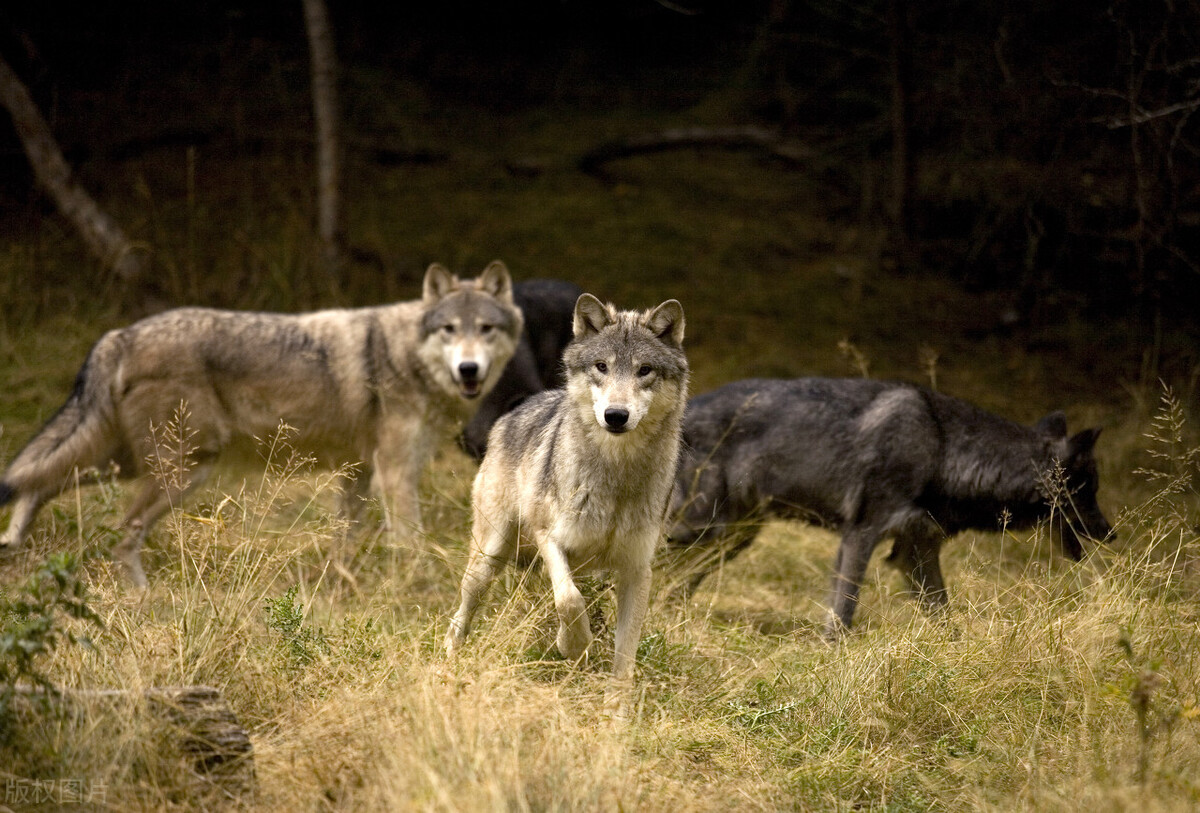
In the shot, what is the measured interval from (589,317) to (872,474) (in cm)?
250

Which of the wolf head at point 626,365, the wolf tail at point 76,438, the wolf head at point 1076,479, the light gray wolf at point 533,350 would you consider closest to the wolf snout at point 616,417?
the wolf head at point 626,365

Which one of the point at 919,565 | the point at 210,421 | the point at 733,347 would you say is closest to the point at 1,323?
the point at 210,421

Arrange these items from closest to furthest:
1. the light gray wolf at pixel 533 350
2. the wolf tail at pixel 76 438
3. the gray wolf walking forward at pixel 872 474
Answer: the wolf tail at pixel 76 438 < the gray wolf walking forward at pixel 872 474 < the light gray wolf at pixel 533 350

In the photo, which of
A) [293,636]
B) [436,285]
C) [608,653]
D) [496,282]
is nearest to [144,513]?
[436,285]

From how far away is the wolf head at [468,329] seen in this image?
7.49 metres

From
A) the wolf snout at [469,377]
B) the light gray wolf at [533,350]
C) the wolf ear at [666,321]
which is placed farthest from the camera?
the light gray wolf at [533,350]

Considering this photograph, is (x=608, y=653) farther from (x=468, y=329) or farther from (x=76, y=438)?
(x=76, y=438)

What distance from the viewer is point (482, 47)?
52.2 ft

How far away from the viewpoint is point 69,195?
10539 mm

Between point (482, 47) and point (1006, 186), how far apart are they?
822cm

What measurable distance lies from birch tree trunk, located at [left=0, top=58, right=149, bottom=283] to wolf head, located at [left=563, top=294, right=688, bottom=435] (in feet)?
22.8

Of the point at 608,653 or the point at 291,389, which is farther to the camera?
the point at 291,389

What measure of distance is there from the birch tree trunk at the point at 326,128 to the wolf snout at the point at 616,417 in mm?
6936

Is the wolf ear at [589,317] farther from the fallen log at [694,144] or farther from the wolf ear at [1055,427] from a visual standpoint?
the fallen log at [694,144]
